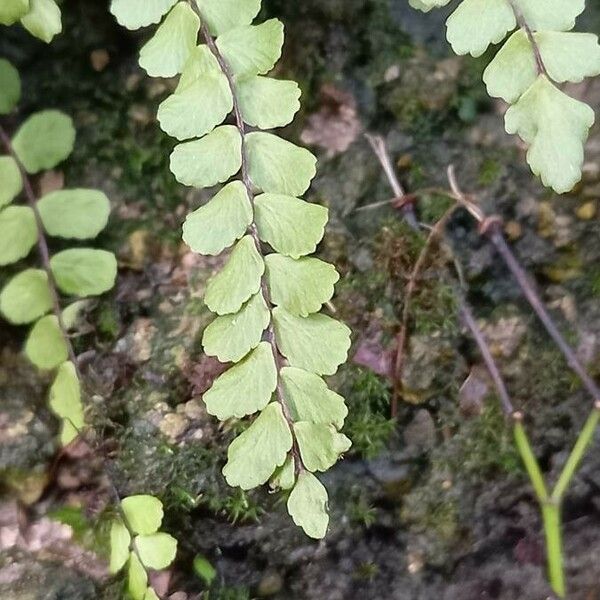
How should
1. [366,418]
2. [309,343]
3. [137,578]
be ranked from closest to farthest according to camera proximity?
[309,343] < [137,578] < [366,418]

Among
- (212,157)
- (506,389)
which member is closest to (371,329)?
(506,389)

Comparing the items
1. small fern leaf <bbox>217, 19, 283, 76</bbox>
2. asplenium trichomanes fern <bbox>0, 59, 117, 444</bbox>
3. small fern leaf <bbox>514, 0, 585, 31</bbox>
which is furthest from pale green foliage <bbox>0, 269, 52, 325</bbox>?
small fern leaf <bbox>514, 0, 585, 31</bbox>

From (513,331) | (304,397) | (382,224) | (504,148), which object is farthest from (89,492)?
(504,148)

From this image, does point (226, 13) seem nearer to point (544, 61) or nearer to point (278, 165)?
point (278, 165)

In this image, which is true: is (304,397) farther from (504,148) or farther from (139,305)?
(504,148)

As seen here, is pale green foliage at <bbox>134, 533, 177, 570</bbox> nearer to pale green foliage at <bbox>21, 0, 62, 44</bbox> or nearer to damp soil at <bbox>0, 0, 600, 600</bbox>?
damp soil at <bbox>0, 0, 600, 600</bbox>

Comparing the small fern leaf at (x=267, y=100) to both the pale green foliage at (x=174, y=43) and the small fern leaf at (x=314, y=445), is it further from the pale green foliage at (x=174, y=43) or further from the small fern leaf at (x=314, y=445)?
the small fern leaf at (x=314, y=445)
